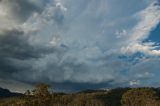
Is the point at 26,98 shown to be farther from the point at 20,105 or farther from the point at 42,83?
the point at 42,83

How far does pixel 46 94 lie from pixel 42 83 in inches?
165

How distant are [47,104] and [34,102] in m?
4.80

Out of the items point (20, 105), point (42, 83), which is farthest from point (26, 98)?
point (42, 83)

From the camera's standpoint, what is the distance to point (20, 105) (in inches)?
4980

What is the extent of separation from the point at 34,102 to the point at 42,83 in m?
7.58

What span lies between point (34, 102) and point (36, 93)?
129 inches

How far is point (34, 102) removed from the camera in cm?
12281

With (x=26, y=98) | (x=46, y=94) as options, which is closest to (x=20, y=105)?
(x=26, y=98)

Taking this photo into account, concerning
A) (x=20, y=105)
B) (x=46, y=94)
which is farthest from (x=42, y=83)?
(x=20, y=105)

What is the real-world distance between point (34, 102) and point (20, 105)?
6.95m

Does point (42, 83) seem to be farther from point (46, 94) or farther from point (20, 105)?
point (20, 105)

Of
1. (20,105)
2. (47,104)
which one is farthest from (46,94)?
(20,105)

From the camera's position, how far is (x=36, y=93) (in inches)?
4852

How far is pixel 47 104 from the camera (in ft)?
401
